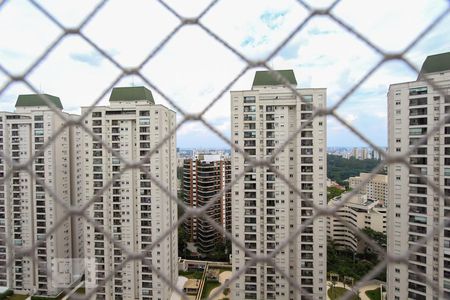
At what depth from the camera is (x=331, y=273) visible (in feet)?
19.9

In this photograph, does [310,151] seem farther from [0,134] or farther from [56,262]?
[0,134]

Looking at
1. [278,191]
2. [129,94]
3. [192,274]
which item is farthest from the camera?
[192,274]

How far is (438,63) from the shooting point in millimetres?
3389

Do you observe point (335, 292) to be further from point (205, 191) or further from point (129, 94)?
point (129, 94)

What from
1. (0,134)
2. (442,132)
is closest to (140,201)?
(0,134)

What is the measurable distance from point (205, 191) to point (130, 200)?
11.3 feet

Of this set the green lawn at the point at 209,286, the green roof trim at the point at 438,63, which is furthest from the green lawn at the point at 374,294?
the green roof trim at the point at 438,63

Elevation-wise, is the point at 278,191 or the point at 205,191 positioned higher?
the point at 278,191

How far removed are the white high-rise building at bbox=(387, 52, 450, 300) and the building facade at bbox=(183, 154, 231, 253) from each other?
4.60m

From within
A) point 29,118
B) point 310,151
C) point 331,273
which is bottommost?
point 331,273

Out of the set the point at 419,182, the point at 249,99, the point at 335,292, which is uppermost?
the point at 249,99

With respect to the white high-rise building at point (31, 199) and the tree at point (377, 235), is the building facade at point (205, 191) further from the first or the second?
the tree at point (377, 235)

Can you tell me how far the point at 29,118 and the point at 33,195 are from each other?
1526 millimetres

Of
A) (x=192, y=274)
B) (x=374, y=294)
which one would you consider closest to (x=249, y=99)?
(x=192, y=274)
